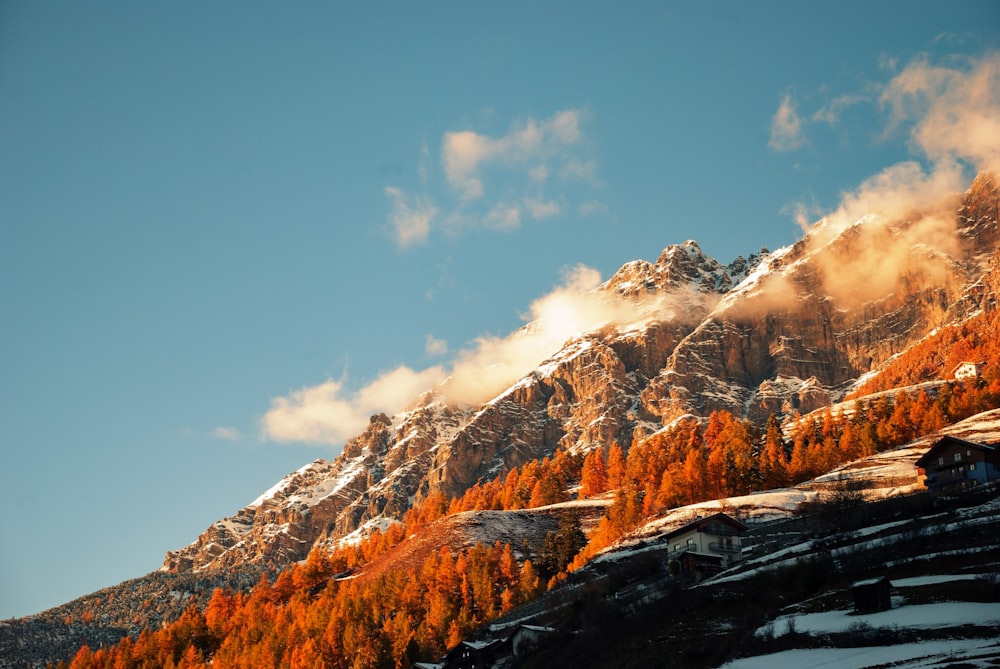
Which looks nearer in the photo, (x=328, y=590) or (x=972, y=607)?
(x=972, y=607)

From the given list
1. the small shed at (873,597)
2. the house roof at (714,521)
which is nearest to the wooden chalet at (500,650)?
the house roof at (714,521)

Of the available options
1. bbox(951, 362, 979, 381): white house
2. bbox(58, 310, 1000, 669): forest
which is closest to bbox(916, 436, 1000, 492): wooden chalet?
bbox(58, 310, 1000, 669): forest

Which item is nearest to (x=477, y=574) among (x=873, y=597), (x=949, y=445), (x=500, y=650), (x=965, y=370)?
(x=500, y=650)

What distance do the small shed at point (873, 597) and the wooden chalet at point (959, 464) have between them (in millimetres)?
44690

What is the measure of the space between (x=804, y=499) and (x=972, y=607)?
6700 centimetres

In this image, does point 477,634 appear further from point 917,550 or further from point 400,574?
point 917,550

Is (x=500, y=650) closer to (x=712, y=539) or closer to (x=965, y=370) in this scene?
(x=712, y=539)

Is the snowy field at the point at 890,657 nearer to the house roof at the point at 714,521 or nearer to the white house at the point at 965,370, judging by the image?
the house roof at the point at 714,521

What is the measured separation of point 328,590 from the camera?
13950 centimetres

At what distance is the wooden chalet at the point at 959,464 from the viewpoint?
276ft

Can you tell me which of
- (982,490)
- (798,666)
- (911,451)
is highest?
(911,451)

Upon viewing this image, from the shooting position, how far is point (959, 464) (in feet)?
283

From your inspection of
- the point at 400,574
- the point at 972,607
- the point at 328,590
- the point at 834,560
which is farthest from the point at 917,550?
the point at 328,590

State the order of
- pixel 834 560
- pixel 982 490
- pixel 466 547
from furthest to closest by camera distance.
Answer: pixel 466 547, pixel 982 490, pixel 834 560
